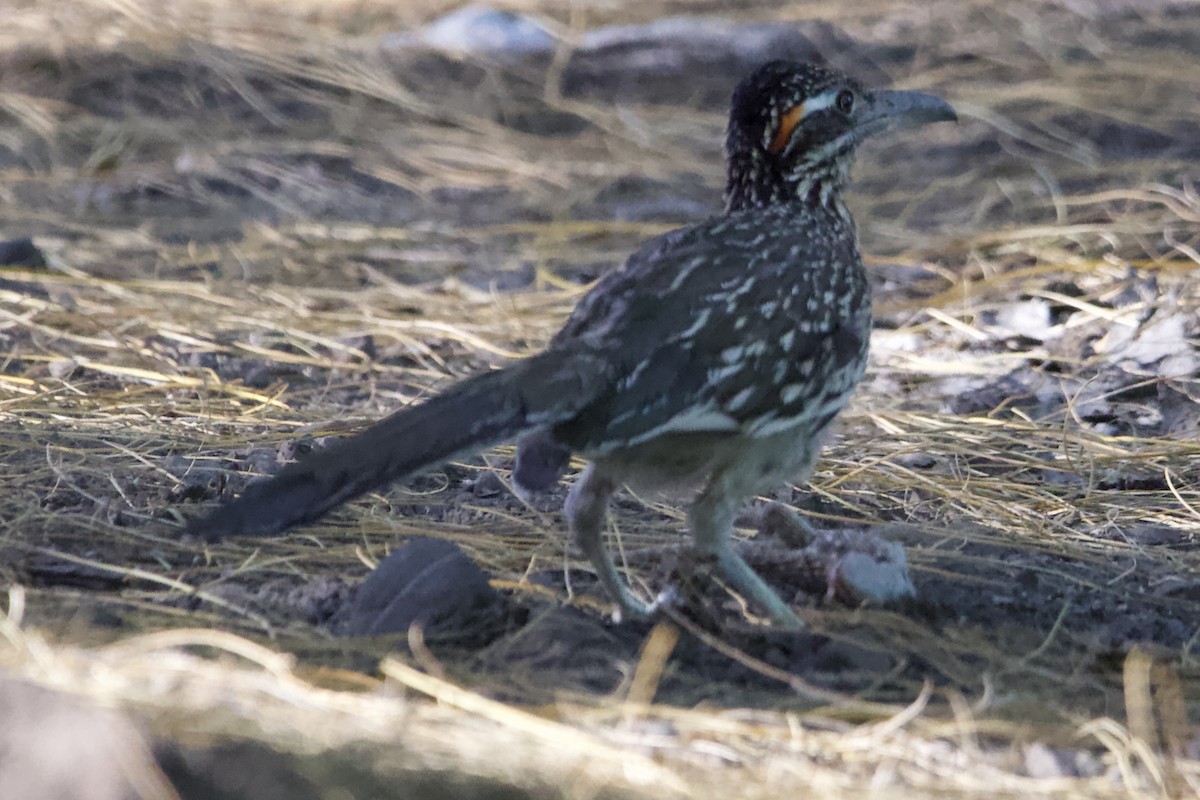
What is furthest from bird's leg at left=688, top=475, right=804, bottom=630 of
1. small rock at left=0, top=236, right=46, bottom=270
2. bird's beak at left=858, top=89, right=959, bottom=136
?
small rock at left=0, top=236, right=46, bottom=270

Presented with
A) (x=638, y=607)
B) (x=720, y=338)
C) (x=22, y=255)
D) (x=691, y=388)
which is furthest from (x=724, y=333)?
(x=22, y=255)

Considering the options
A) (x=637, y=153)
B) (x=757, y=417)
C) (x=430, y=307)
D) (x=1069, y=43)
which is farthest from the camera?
(x=1069, y=43)

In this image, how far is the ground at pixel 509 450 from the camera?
2662mm

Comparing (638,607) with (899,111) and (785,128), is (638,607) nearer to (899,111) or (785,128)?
(785,128)

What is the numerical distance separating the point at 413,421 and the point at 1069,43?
8.25m

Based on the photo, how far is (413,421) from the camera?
306 cm

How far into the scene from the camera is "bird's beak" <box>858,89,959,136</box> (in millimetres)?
4219

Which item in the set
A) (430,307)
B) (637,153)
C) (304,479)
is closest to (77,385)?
(430,307)

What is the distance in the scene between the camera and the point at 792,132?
406cm

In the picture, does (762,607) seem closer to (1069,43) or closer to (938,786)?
(938,786)

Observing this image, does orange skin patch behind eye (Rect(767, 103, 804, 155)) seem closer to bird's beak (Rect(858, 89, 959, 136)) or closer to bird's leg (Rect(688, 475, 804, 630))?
bird's beak (Rect(858, 89, 959, 136))

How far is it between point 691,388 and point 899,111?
4.61ft

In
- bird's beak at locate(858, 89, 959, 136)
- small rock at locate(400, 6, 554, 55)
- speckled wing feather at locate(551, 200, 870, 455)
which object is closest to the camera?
speckled wing feather at locate(551, 200, 870, 455)

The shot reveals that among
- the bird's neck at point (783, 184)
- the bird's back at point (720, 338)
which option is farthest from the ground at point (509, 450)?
the bird's neck at point (783, 184)
